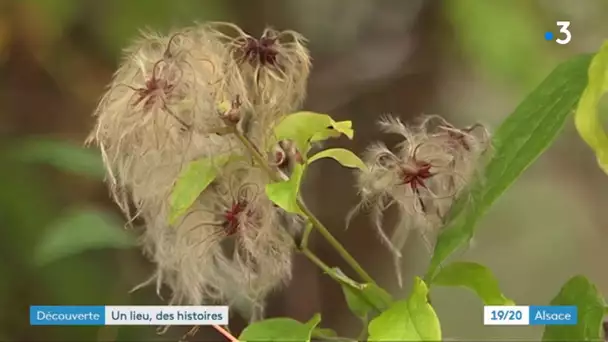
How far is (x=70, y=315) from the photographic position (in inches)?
24.9

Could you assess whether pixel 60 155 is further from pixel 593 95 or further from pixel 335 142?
pixel 593 95

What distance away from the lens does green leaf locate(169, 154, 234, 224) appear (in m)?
0.54

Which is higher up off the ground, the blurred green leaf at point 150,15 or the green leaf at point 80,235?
the blurred green leaf at point 150,15

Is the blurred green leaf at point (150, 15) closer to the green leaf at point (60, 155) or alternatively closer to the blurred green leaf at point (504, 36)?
the green leaf at point (60, 155)

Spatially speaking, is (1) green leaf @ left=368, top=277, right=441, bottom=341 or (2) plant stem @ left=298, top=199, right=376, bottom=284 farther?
(2) plant stem @ left=298, top=199, right=376, bottom=284

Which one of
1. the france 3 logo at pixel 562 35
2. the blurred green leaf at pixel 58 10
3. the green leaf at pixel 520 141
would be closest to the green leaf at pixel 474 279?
the green leaf at pixel 520 141

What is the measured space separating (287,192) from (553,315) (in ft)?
0.89

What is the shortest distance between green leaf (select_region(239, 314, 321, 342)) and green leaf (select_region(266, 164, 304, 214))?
99 millimetres

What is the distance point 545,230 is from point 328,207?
0.21 meters

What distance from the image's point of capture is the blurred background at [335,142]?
2.02 feet

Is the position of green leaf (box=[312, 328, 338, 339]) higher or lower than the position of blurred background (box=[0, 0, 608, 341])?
lower

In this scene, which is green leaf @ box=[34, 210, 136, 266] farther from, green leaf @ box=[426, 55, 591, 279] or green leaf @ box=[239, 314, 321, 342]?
green leaf @ box=[426, 55, 591, 279]

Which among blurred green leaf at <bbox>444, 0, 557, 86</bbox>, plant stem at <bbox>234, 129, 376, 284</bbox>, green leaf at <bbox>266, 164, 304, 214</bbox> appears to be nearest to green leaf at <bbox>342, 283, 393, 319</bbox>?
plant stem at <bbox>234, 129, 376, 284</bbox>

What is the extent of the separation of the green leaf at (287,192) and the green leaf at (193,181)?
7cm
